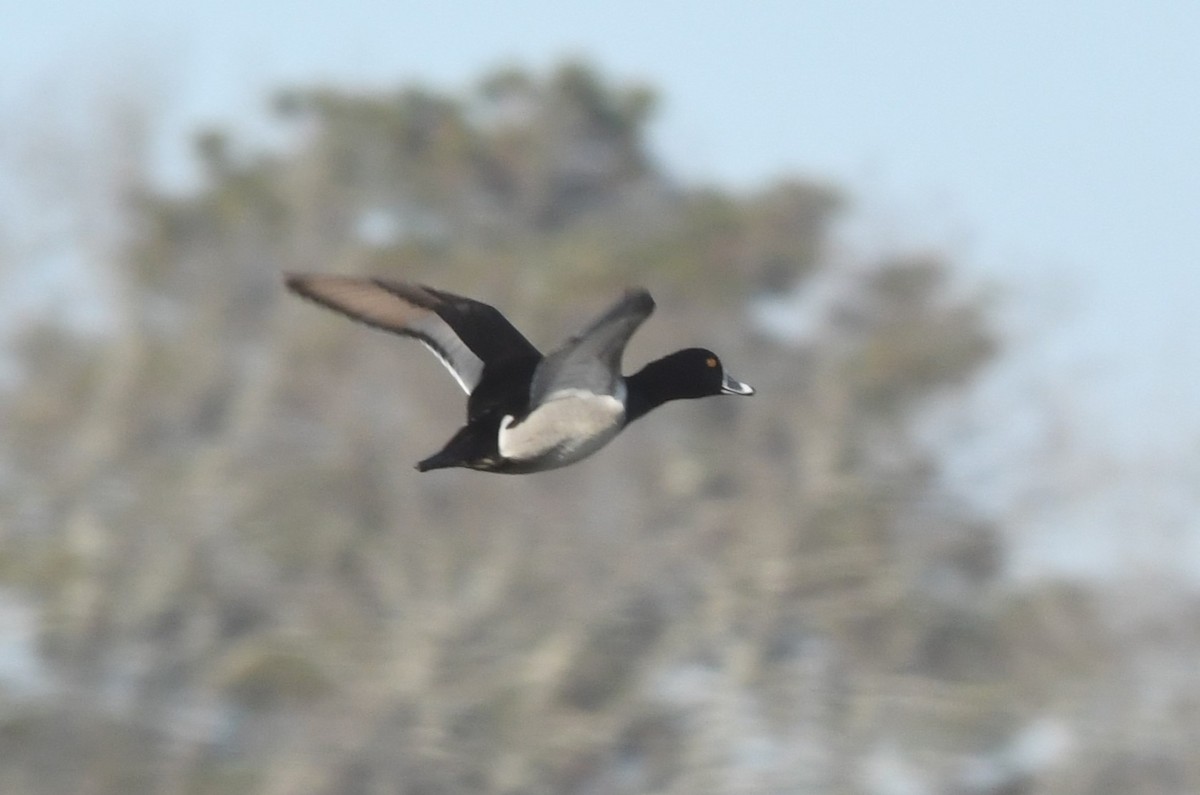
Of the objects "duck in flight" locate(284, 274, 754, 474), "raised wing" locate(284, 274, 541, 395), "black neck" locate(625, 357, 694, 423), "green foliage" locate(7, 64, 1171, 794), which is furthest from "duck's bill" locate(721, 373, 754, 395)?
"green foliage" locate(7, 64, 1171, 794)

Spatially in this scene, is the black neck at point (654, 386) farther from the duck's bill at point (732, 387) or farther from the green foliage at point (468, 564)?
the green foliage at point (468, 564)

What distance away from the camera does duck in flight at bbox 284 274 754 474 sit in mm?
6004

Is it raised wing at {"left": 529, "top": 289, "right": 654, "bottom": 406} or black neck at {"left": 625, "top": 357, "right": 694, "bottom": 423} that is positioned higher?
black neck at {"left": 625, "top": 357, "right": 694, "bottom": 423}

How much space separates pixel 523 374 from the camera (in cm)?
664

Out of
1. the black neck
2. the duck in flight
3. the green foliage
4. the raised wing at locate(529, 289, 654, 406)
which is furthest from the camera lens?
the green foliage

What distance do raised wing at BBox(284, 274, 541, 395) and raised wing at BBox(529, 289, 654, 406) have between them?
549 mm

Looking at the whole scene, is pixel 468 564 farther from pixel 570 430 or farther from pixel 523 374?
pixel 570 430

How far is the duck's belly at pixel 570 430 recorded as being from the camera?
6.10m

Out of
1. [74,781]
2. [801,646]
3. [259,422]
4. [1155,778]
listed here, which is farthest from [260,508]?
[1155,778]

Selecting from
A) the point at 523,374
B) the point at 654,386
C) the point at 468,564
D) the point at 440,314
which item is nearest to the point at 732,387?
the point at 654,386

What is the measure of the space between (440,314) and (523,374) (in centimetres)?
45

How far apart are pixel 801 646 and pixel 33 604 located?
279 inches

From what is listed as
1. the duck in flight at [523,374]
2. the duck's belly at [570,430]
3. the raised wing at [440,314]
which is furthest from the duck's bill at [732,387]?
the duck's belly at [570,430]

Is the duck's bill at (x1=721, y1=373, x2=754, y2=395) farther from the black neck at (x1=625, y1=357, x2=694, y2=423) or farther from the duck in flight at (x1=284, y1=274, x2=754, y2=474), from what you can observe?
the black neck at (x1=625, y1=357, x2=694, y2=423)
